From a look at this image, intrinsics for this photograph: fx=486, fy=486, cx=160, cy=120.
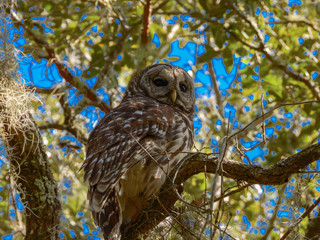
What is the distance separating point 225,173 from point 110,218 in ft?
2.91

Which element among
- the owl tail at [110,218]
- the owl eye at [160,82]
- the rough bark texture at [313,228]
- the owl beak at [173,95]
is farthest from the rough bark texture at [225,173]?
the owl eye at [160,82]

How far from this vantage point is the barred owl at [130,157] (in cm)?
320

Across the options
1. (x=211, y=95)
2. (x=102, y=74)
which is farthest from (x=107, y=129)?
(x=211, y=95)

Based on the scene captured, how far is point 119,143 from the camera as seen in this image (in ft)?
11.4

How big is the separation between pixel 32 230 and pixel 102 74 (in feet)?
7.09

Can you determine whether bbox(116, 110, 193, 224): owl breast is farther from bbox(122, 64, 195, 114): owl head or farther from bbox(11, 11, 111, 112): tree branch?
bbox(11, 11, 111, 112): tree branch

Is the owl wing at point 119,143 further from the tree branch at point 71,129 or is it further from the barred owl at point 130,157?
the tree branch at point 71,129

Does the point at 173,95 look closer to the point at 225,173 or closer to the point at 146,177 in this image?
the point at 146,177

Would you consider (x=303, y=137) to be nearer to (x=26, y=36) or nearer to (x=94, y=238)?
(x=94, y=238)

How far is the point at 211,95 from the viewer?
6344 millimetres

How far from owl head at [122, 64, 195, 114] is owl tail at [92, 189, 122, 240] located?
1553 mm

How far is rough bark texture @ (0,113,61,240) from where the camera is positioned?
3.47m

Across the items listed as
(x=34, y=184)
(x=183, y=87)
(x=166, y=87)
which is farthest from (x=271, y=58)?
(x=34, y=184)

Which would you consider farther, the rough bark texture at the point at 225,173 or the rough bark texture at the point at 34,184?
the rough bark texture at the point at 34,184
